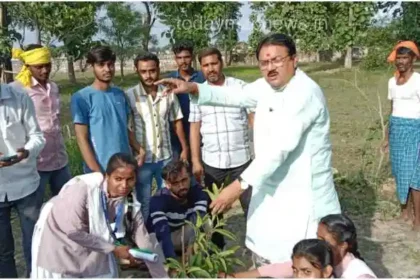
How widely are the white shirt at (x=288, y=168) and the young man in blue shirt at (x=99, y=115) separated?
4.14ft

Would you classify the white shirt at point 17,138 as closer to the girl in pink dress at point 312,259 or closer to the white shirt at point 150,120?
the white shirt at point 150,120

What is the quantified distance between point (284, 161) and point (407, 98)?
92.4 inches

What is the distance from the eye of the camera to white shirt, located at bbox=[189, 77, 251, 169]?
3580 mm

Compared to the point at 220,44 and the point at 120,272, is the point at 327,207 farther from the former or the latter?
the point at 220,44

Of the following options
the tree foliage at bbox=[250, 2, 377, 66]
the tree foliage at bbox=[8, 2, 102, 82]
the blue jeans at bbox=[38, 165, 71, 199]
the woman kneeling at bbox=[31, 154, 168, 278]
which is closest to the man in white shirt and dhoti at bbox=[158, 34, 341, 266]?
the woman kneeling at bbox=[31, 154, 168, 278]

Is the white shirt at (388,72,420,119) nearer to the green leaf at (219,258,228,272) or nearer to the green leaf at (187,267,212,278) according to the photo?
the green leaf at (219,258,228,272)

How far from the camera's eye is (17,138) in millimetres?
3012

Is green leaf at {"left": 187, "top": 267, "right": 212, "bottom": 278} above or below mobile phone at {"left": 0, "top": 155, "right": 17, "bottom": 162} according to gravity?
below

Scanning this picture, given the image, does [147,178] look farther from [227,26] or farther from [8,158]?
[227,26]

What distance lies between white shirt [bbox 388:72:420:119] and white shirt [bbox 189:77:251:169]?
1.35m

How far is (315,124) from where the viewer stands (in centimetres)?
220

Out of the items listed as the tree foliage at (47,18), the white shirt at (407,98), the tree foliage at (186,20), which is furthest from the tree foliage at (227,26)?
the white shirt at (407,98)

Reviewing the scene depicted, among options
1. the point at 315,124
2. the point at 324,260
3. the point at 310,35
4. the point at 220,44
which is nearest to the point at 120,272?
the point at 324,260

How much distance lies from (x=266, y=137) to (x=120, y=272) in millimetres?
1785
